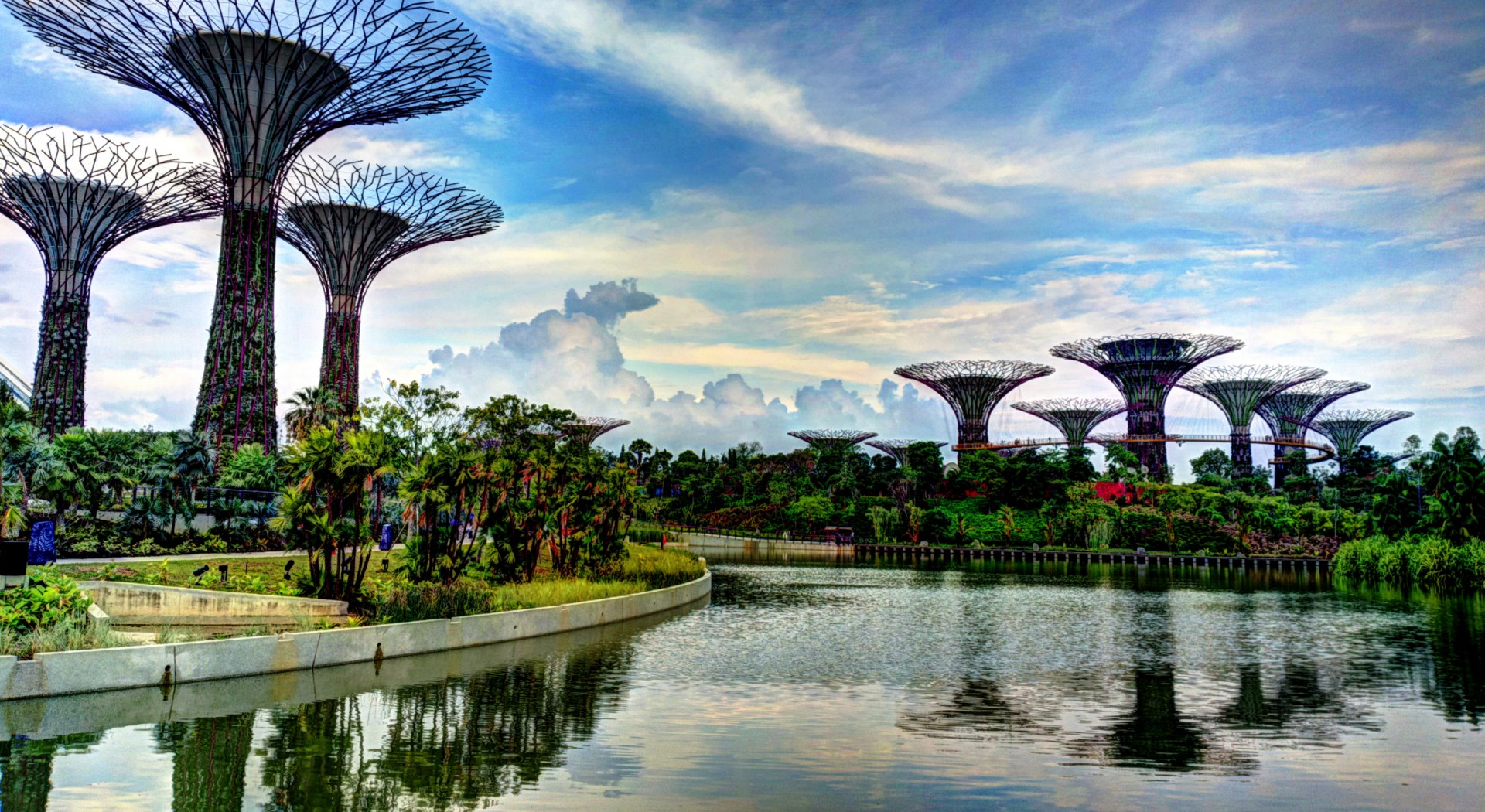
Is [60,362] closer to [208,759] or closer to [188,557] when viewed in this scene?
[188,557]

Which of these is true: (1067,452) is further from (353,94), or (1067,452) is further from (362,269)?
(353,94)

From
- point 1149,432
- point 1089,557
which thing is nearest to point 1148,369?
point 1149,432

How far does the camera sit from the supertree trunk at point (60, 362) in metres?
58.8

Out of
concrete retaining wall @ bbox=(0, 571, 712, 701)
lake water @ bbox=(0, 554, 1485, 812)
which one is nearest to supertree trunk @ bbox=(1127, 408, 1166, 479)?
lake water @ bbox=(0, 554, 1485, 812)

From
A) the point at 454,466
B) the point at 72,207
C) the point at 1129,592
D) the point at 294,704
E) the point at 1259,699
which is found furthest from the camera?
the point at 72,207

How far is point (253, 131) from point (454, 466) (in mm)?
30361

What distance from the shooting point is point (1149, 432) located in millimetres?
107062

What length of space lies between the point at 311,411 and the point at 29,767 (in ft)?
171

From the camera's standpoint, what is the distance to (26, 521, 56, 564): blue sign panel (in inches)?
971

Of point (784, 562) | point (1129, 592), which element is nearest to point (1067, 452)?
point (784, 562)

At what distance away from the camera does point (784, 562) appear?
60875mm

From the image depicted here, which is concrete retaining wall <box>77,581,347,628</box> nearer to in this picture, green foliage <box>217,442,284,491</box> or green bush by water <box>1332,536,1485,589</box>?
green foliage <box>217,442,284,491</box>

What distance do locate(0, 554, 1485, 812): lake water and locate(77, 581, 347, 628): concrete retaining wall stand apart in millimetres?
3986

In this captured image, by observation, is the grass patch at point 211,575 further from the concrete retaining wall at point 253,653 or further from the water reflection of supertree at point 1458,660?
the water reflection of supertree at point 1458,660
